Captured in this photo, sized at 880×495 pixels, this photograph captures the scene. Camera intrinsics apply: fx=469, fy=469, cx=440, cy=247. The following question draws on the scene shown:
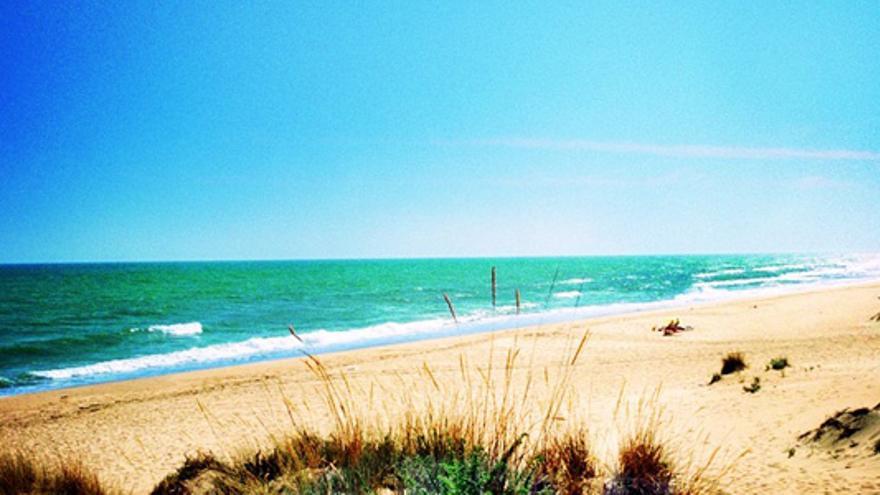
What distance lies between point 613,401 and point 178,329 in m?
24.3

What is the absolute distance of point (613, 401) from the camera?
9719 mm

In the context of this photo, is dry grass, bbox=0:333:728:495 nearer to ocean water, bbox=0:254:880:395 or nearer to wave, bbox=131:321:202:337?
ocean water, bbox=0:254:880:395

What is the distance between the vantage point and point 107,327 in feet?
84.2

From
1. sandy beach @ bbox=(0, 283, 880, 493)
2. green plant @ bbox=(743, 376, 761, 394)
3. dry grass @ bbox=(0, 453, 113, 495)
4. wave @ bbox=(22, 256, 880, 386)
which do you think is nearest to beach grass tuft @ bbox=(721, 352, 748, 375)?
sandy beach @ bbox=(0, 283, 880, 493)

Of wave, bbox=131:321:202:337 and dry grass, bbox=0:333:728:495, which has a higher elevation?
dry grass, bbox=0:333:728:495

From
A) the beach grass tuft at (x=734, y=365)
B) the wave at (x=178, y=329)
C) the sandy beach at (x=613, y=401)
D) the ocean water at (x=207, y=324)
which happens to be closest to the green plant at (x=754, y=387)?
the sandy beach at (x=613, y=401)

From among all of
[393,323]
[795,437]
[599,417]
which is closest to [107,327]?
[393,323]

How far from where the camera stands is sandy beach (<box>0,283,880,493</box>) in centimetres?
575

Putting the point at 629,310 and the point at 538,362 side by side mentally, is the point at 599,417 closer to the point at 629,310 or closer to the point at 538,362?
the point at 538,362

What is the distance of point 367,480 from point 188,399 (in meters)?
10.5

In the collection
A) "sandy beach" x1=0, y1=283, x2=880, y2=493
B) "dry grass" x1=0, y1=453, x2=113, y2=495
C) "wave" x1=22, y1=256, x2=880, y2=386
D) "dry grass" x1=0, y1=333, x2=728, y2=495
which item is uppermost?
"dry grass" x1=0, y1=333, x2=728, y2=495

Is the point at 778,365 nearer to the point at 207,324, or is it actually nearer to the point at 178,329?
the point at 178,329

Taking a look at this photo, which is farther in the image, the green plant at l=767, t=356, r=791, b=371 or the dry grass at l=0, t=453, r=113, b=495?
the green plant at l=767, t=356, r=791, b=371

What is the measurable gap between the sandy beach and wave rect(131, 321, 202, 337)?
10.8 m
